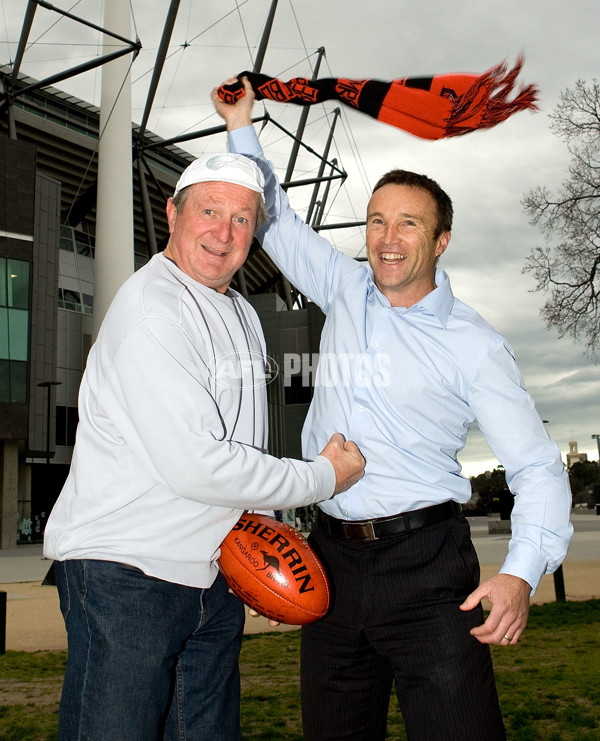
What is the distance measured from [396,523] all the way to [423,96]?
2.41 meters

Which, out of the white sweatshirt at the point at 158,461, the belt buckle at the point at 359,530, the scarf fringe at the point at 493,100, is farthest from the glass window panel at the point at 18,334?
the white sweatshirt at the point at 158,461

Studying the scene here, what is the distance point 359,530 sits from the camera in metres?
3.31

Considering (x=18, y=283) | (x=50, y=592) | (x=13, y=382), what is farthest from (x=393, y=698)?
(x=18, y=283)

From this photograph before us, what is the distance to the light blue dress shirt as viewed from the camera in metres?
3.17

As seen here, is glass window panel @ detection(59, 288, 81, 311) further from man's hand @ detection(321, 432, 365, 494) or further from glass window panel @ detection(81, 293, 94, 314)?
man's hand @ detection(321, 432, 365, 494)

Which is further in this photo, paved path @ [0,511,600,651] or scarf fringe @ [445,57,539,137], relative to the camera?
paved path @ [0,511,600,651]

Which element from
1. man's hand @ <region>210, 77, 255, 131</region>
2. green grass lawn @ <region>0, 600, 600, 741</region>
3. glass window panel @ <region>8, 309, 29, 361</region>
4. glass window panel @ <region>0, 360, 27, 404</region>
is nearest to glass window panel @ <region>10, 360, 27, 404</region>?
glass window panel @ <region>0, 360, 27, 404</region>

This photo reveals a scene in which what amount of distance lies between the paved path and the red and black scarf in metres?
8.22

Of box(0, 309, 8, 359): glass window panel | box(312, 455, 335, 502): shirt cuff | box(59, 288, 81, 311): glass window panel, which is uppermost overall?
box(59, 288, 81, 311): glass window panel

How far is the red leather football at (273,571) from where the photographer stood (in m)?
2.92

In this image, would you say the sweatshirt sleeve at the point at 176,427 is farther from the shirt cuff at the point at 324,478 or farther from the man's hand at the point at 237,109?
the man's hand at the point at 237,109

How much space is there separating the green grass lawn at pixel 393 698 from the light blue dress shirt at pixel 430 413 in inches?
138

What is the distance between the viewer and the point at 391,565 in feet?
10.6

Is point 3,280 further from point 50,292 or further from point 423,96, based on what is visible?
point 423,96
